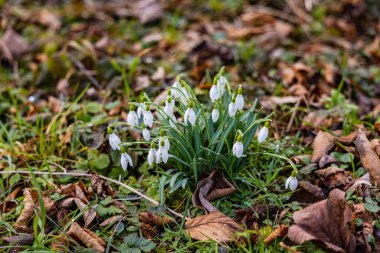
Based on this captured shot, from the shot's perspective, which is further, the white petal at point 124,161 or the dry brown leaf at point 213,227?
the white petal at point 124,161

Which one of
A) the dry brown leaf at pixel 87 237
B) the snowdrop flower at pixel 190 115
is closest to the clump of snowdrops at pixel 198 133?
the snowdrop flower at pixel 190 115

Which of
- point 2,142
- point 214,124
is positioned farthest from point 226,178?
point 2,142

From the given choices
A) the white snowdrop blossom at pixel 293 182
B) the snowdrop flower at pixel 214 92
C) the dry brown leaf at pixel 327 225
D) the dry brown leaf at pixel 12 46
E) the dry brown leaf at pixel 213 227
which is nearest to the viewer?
the dry brown leaf at pixel 327 225

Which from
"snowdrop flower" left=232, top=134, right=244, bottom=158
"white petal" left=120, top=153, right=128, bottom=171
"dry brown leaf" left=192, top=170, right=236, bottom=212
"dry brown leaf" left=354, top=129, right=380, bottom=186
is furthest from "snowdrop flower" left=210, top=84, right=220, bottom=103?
"dry brown leaf" left=354, top=129, right=380, bottom=186

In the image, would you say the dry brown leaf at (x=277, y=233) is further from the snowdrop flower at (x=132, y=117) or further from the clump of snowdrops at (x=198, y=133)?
the snowdrop flower at (x=132, y=117)

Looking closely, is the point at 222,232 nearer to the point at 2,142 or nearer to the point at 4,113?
the point at 2,142

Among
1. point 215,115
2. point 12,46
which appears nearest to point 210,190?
point 215,115

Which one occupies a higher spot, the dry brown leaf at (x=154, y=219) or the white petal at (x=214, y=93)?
the white petal at (x=214, y=93)

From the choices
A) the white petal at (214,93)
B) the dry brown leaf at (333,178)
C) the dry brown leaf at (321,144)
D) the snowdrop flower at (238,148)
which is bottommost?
the dry brown leaf at (333,178)
